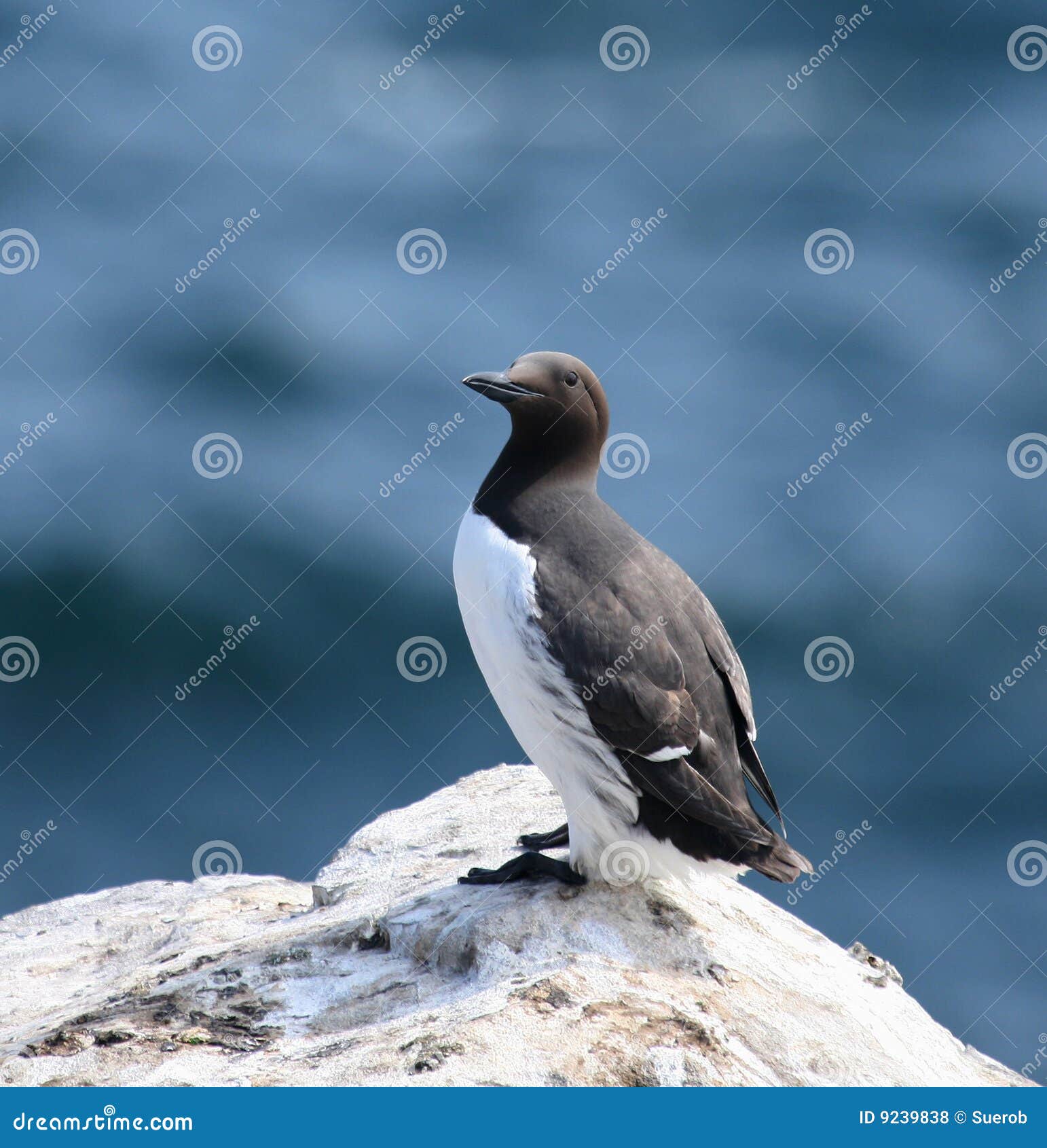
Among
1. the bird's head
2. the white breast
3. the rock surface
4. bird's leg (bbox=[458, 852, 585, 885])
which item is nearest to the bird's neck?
the bird's head

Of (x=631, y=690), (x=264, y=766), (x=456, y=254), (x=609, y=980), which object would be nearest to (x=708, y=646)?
(x=631, y=690)

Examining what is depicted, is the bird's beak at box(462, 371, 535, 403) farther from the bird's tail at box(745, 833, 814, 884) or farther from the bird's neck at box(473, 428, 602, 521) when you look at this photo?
the bird's tail at box(745, 833, 814, 884)

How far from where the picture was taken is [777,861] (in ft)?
18.8

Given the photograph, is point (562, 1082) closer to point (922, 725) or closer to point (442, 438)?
point (922, 725)

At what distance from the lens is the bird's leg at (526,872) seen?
588 cm

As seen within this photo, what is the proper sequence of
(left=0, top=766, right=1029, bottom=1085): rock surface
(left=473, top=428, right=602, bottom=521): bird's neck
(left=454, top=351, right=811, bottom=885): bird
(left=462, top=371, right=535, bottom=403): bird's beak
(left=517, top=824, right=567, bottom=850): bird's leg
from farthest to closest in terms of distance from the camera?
(left=517, top=824, right=567, bottom=850): bird's leg → (left=473, top=428, right=602, bottom=521): bird's neck → (left=462, top=371, right=535, bottom=403): bird's beak → (left=454, top=351, right=811, bottom=885): bird → (left=0, top=766, right=1029, bottom=1085): rock surface

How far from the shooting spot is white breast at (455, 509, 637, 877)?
5.65 metres

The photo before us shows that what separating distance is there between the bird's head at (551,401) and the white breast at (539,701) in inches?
18.5

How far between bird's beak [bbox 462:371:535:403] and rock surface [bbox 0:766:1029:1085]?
1.97m

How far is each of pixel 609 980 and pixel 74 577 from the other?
6.91 m

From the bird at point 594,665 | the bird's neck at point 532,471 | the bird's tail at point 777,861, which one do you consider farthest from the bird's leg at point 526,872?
the bird's neck at point 532,471

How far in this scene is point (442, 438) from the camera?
1147cm

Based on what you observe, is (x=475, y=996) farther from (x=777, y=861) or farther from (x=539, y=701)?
(x=777, y=861)

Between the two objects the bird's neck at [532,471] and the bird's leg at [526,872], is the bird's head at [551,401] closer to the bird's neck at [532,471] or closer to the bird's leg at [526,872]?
the bird's neck at [532,471]
